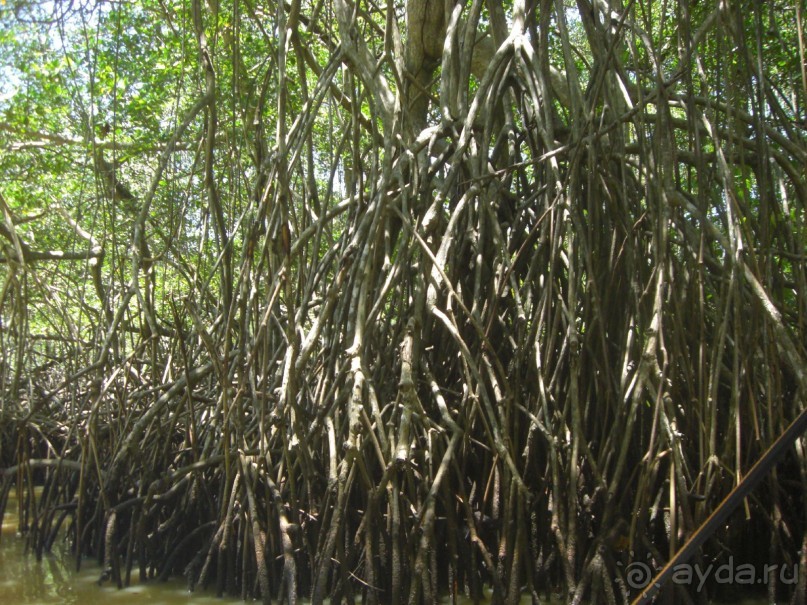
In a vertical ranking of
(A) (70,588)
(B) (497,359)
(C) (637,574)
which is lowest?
(A) (70,588)

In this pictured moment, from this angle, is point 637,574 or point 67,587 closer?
point 637,574

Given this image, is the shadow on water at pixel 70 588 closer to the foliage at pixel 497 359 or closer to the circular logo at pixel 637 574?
the foliage at pixel 497 359

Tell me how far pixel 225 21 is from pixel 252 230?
10.2ft

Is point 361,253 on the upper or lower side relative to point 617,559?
upper

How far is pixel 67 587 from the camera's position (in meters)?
4.00

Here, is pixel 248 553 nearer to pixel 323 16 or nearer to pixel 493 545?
pixel 493 545

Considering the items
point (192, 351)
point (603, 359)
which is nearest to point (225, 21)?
point (192, 351)

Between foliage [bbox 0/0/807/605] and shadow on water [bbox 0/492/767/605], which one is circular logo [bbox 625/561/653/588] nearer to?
foliage [bbox 0/0/807/605]

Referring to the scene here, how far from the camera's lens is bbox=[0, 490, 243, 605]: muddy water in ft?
12.3

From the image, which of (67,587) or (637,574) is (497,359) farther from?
(67,587)

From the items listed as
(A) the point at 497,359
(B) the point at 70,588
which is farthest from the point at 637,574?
(B) the point at 70,588

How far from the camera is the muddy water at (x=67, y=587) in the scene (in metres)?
3.73

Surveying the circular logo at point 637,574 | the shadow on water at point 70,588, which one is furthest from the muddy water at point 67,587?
the circular logo at point 637,574

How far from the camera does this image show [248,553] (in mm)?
3594
